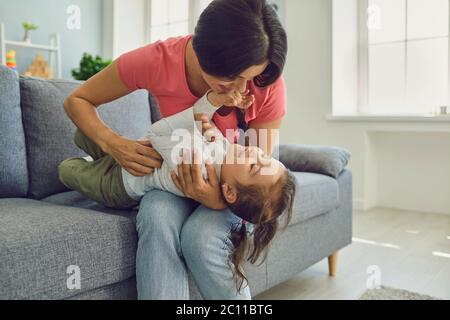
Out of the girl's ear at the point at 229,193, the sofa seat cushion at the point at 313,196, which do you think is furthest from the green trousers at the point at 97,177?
the sofa seat cushion at the point at 313,196

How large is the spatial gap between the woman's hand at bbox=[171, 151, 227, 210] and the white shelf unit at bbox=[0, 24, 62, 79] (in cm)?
351

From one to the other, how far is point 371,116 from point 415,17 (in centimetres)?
74

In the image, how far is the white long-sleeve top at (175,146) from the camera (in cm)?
107

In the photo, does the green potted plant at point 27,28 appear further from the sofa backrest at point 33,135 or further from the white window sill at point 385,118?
the sofa backrest at point 33,135

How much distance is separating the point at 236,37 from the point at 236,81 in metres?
0.12

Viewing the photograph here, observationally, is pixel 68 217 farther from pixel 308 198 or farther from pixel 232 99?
pixel 308 198

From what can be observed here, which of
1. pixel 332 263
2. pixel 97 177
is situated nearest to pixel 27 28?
pixel 97 177

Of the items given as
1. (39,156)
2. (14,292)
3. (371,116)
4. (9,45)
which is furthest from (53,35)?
(14,292)

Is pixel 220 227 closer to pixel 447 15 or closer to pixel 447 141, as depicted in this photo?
pixel 447 141

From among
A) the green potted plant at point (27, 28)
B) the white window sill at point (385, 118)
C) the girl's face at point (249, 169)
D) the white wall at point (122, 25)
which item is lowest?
the girl's face at point (249, 169)

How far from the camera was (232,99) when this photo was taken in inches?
42.4

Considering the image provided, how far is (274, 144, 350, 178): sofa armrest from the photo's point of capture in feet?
5.86

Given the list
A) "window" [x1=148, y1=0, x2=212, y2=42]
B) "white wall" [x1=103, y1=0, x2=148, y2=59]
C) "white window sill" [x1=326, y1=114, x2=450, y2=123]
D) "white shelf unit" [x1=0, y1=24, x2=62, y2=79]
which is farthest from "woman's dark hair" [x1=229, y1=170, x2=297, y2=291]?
"white wall" [x1=103, y1=0, x2=148, y2=59]

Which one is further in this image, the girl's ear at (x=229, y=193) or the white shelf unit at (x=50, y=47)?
the white shelf unit at (x=50, y=47)
